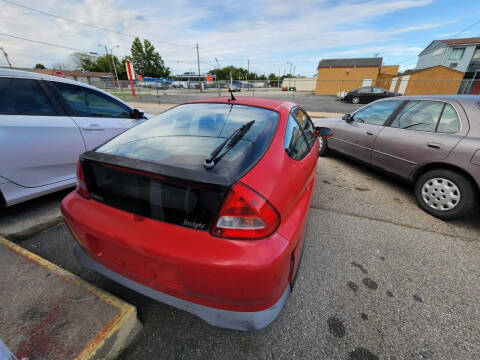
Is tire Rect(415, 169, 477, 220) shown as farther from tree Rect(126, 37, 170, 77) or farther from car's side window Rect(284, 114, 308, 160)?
tree Rect(126, 37, 170, 77)

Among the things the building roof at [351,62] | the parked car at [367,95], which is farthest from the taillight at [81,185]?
the building roof at [351,62]

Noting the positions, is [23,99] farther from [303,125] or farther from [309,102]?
[309,102]

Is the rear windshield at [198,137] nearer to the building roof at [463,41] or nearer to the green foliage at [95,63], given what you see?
the building roof at [463,41]

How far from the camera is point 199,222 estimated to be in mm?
1157

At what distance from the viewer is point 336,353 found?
1.36 metres

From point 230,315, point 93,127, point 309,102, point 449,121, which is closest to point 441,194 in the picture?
point 449,121

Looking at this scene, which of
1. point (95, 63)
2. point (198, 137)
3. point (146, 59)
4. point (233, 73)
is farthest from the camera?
point (233, 73)

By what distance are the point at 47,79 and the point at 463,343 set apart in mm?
4683

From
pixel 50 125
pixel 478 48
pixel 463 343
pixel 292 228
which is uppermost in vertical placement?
pixel 478 48

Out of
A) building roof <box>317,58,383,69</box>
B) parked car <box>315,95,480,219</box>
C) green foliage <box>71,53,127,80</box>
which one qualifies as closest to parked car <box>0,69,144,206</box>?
parked car <box>315,95,480,219</box>

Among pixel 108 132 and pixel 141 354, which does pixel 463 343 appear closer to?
pixel 141 354

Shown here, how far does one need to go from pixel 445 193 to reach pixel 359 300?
6.79ft

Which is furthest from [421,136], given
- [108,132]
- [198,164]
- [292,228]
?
[108,132]

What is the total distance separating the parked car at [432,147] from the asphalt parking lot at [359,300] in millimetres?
347
